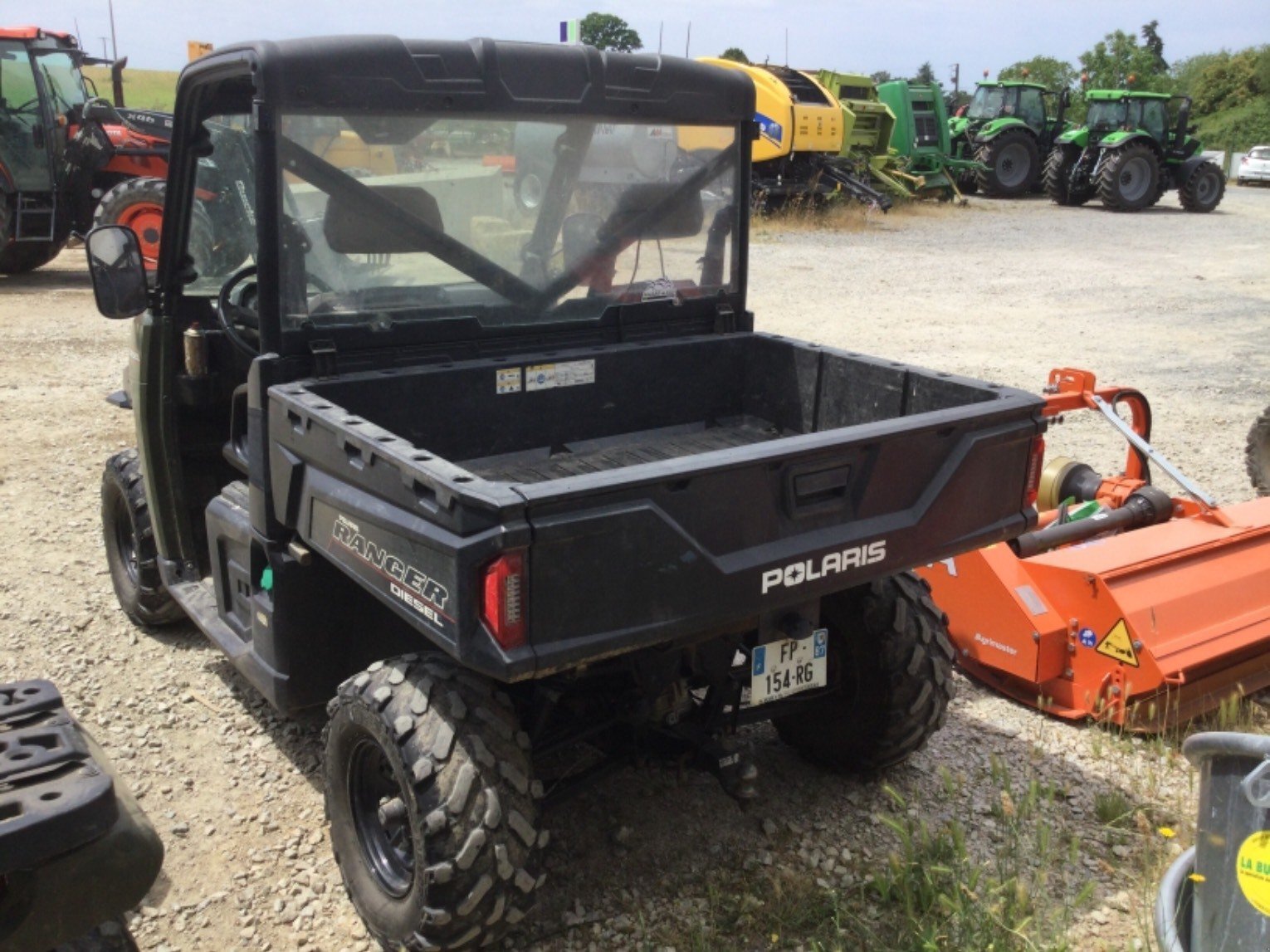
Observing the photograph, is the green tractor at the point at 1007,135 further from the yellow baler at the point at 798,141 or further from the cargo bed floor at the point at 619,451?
the cargo bed floor at the point at 619,451

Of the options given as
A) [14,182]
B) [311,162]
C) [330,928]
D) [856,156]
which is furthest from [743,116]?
[856,156]

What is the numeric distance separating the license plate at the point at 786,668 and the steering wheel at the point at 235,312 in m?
1.84

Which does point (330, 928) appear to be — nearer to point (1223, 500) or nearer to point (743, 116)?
point (743, 116)

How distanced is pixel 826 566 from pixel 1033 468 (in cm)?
78

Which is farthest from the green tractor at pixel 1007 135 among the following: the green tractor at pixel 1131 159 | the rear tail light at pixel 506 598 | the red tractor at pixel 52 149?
the rear tail light at pixel 506 598

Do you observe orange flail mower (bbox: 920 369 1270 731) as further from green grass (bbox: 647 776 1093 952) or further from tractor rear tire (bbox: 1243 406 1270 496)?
tractor rear tire (bbox: 1243 406 1270 496)

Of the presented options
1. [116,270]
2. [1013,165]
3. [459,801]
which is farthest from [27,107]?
[1013,165]

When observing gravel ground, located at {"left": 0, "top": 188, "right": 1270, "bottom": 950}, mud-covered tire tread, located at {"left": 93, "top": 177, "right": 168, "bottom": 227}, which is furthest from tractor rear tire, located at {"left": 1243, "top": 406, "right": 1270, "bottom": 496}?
mud-covered tire tread, located at {"left": 93, "top": 177, "right": 168, "bottom": 227}

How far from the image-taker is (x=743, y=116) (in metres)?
3.93

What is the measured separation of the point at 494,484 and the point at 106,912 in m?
1.03

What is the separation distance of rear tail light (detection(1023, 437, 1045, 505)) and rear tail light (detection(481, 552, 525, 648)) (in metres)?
1.54

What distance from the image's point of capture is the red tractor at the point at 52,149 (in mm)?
12391

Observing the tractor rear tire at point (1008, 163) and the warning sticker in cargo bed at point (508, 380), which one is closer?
the warning sticker in cargo bed at point (508, 380)

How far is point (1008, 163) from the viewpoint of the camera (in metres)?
24.9
